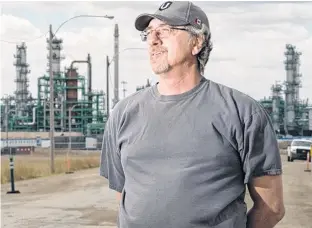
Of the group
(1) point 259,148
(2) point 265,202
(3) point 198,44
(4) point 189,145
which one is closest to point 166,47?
(3) point 198,44

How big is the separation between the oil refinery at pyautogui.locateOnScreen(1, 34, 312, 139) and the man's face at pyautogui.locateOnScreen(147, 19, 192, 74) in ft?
312

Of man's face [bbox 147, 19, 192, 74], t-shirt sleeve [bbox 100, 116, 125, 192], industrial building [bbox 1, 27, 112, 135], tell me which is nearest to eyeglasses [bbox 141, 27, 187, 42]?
man's face [bbox 147, 19, 192, 74]

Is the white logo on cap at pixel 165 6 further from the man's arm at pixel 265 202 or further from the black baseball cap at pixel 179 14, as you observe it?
the man's arm at pixel 265 202

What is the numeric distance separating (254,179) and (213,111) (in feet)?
1.25

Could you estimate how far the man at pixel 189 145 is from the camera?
11.4ft

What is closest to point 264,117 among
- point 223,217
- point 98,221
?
point 223,217

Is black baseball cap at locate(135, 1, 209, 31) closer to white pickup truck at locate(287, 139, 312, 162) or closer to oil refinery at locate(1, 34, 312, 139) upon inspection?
white pickup truck at locate(287, 139, 312, 162)

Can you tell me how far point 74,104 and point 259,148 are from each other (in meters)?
99.3

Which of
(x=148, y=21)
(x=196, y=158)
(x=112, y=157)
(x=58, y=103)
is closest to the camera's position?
(x=196, y=158)

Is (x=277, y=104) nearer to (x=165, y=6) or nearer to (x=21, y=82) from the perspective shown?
(x=21, y=82)

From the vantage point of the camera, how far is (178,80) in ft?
12.2

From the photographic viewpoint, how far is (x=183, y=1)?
3814 millimetres

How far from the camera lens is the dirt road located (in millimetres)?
14422

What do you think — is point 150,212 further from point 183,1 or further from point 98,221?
point 98,221
